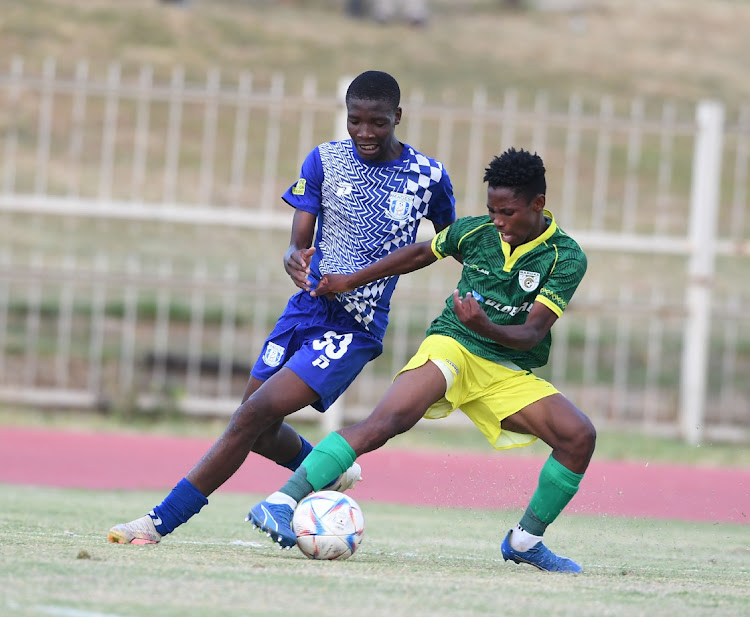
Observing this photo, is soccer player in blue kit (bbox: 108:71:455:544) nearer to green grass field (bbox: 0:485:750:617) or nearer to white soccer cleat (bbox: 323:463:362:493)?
white soccer cleat (bbox: 323:463:362:493)

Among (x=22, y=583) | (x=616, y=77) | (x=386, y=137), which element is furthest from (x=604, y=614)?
(x=616, y=77)

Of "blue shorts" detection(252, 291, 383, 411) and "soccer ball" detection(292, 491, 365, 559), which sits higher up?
"blue shorts" detection(252, 291, 383, 411)

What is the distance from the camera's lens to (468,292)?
17.9 feet

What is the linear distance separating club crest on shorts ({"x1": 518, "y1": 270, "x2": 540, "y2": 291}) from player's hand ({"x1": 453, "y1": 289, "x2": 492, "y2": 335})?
360 millimetres

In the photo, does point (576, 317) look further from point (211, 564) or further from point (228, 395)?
point (211, 564)

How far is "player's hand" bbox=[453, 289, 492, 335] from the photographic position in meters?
5.24

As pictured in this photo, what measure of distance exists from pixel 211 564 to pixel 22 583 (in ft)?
2.70

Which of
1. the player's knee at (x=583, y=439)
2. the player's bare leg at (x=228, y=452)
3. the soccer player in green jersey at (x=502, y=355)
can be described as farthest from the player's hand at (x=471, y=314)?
the player's bare leg at (x=228, y=452)

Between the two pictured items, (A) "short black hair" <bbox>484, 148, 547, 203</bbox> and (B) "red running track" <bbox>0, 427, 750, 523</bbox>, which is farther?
(B) "red running track" <bbox>0, 427, 750, 523</bbox>

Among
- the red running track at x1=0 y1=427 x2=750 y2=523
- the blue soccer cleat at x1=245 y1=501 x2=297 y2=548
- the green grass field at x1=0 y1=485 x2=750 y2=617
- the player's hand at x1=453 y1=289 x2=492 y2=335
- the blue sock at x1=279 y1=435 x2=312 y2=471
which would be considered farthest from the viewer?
the red running track at x1=0 y1=427 x2=750 y2=523

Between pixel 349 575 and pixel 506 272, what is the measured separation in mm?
1578

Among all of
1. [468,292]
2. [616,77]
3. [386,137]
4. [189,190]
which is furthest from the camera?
[616,77]

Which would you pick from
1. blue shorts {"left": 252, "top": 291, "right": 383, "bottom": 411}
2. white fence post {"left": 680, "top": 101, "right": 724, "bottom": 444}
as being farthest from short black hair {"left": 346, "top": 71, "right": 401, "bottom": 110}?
white fence post {"left": 680, "top": 101, "right": 724, "bottom": 444}

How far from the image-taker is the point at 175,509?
5.53m
